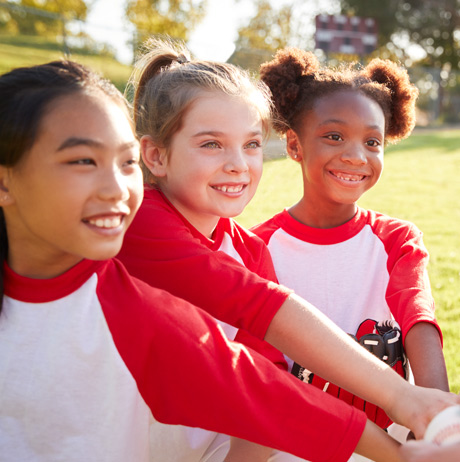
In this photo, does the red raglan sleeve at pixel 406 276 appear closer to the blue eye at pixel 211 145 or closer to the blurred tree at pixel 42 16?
the blue eye at pixel 211 145

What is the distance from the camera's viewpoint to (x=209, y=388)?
4.30 feet

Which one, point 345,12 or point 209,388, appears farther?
point 345,12

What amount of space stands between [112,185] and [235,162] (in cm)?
65

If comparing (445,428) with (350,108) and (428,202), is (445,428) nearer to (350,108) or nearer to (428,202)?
(350,108)

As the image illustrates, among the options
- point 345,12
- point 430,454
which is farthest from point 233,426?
point 345,12

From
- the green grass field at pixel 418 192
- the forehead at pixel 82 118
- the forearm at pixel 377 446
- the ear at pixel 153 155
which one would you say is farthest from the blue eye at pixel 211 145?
the forearm at pixel 377 446

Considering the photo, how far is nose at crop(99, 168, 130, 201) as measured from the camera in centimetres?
132

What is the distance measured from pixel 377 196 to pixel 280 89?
5777 millimetres

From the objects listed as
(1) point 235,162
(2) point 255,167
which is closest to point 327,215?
(2) point 255,167

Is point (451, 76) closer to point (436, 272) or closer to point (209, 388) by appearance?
point (436, 272)

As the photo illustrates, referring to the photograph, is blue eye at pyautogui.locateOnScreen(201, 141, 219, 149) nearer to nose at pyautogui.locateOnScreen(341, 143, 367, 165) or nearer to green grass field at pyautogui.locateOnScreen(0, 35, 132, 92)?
nose at pyautogui.locateOnScreen(341, 143, 367, 165)

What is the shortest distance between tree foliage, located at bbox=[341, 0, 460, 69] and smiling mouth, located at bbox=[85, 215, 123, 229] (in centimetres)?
3229

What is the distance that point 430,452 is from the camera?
1.24 meters

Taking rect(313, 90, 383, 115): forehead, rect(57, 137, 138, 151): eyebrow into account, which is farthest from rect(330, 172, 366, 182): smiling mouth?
rect(57, 137, 138, 151): eyebrow
